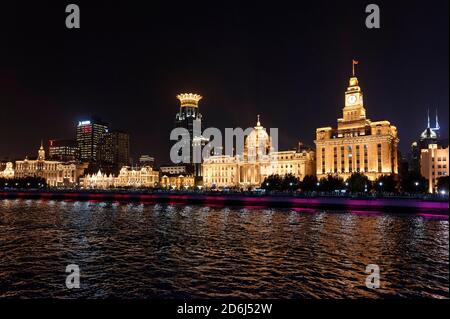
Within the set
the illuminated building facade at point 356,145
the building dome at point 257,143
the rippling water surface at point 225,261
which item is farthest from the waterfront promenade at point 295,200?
the building dome at point 257,143

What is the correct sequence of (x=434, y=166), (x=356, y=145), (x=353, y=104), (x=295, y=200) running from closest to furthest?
1. (x=295, y=200)
2. (x=434, y=166)
3. (x=356, y=145)
4. (x=353, y=104)

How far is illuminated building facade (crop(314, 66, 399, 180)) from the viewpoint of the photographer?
5413 inches

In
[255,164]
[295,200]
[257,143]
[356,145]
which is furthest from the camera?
[257,143]

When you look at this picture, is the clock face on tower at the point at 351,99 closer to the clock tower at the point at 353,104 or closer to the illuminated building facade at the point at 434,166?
the clock tower at the point at 353,104

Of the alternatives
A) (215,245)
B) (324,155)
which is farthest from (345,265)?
(324,155)

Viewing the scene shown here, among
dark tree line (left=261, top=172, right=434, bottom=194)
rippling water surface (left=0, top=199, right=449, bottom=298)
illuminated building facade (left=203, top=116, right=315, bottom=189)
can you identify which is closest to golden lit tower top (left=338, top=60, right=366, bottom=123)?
illuminated building facade (left=203, top=116, right=315, bottom=189)

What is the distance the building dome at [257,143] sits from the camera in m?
185

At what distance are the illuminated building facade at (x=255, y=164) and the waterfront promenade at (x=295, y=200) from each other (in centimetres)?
7013

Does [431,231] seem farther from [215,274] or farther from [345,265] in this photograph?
[215,274]

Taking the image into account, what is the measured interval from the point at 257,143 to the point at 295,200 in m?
107

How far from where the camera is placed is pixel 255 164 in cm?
18075

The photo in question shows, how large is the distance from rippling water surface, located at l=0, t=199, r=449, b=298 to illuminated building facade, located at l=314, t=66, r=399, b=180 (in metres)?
98.2

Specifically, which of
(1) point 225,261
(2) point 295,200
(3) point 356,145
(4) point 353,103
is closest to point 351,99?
(4) point 353,103

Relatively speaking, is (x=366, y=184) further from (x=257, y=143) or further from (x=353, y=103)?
(x=257, y=143)
